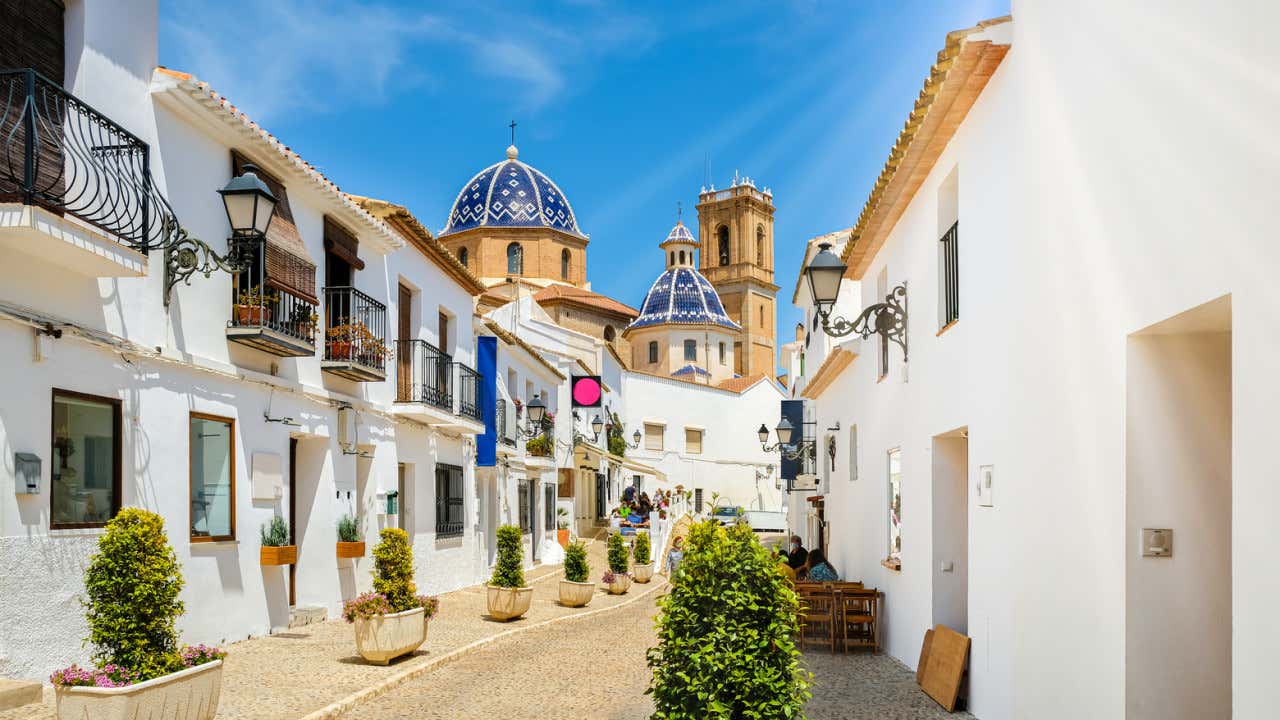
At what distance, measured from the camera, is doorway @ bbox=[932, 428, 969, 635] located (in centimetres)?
964

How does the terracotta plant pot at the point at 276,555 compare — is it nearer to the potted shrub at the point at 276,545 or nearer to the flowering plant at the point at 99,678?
the potted shrub at the point at 276,545

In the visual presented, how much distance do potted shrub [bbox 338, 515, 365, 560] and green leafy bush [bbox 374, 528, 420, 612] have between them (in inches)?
143

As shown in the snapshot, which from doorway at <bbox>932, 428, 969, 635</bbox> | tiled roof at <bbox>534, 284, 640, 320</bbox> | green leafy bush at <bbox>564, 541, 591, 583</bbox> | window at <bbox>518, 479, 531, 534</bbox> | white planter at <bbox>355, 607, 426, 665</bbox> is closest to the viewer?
doorway at <bbox>932, 428, 969, 635</bbox>

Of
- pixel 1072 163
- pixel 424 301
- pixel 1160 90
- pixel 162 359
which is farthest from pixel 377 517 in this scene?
pixel 1160 90

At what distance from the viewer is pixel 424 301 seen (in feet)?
60.3

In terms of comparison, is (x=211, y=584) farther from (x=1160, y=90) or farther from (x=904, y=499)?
(x=1160, y=90)

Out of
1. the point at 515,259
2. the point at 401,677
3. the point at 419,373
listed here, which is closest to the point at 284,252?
A: the point at 419,373

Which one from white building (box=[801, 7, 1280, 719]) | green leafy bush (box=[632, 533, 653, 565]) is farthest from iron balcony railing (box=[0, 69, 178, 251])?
green leafy bush (box=[632, 533, 653, 565])

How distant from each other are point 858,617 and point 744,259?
62301mm

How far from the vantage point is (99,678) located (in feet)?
21.6

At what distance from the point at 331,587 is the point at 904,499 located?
24.1 ft

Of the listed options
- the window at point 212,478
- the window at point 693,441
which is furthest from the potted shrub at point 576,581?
the window at point 693,441

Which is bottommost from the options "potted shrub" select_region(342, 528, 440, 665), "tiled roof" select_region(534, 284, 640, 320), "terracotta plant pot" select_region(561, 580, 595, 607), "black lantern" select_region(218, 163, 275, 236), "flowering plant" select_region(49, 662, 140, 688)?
"terracotta plant pot" select_region(561, 580, 595, 607)

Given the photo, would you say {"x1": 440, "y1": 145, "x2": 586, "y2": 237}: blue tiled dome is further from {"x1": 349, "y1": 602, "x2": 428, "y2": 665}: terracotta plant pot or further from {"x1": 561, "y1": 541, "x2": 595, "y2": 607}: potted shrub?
{"x1": 349, "y1": 602, "x2": 428, "y2": 665}: terracotta plant pot
